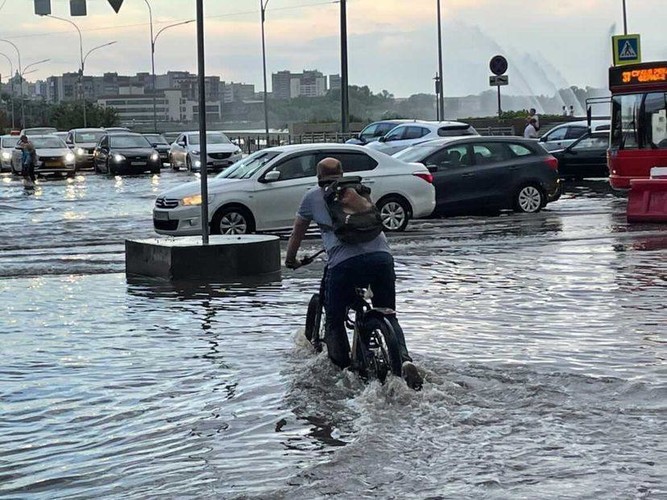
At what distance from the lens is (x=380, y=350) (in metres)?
8.12

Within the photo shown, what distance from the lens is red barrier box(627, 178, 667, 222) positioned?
21766 mm

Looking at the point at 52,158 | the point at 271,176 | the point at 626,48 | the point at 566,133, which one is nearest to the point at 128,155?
the point at 52,158

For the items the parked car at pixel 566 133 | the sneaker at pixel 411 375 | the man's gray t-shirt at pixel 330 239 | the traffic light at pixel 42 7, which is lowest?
the sneaker at pixel 411 375

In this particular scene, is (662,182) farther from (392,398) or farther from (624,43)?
(392,398)

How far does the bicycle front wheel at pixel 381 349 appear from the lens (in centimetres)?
777

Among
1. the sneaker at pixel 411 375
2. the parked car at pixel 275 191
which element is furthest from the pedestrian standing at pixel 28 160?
the sneaker at pixel 411 375

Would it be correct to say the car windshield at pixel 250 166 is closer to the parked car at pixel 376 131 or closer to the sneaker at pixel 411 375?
the sneaker at pixel 411 375

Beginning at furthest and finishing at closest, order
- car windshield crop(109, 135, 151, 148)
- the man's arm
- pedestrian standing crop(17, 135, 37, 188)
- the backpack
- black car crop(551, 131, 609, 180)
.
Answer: car windshield crop(109, 135, 151, 148)
pedestrian standing crop(17, 135, 37, 188)
black car crop(551, 131, 609, 180)
the man's arm
the backpack

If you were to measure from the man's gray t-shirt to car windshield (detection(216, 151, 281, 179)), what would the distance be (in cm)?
1175

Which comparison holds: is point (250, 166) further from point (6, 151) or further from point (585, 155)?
point (6, 151)

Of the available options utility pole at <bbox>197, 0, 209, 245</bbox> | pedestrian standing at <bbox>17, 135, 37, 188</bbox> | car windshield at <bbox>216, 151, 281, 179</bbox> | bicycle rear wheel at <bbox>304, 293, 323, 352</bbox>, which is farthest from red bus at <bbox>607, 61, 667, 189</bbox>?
pedestrian standing at <bbox>17, 135, 37, 188</bbox>

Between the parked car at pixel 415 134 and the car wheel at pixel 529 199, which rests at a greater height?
the parked car at pixel 415 134

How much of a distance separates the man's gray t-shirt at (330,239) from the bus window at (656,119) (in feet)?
58.5

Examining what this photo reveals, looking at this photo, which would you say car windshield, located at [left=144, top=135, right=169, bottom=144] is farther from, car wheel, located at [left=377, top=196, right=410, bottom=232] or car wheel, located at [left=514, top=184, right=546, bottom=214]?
car wheel, located at [left=377, top=196, right=410, bottom=232]
